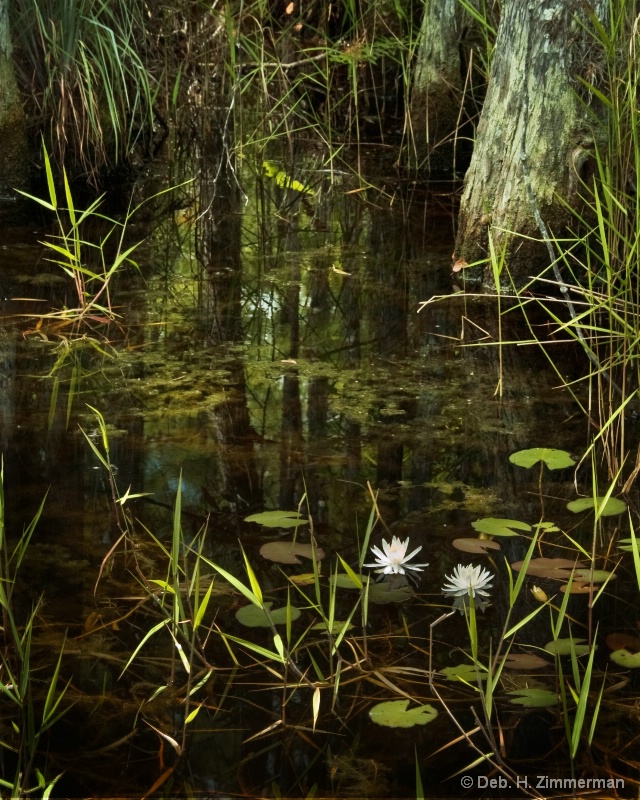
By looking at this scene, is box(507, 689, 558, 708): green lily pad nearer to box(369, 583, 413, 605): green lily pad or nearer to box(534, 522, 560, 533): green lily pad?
box(369, 583, 413, 605): green lily pad

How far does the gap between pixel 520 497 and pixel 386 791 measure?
41.6 inches

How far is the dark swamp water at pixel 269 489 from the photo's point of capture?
1.77 meters

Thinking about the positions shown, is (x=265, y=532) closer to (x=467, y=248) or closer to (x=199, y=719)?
(x=199, y=719)

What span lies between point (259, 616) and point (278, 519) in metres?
0.38

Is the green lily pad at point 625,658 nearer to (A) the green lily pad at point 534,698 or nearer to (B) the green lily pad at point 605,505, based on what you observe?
(A) the green lily pad at point 534,698

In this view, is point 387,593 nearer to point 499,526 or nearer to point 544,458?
point 499,526

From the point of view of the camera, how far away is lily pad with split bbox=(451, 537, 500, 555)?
7.63ft

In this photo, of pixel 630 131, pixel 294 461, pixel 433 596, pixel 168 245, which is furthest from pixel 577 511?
pixel 168 245

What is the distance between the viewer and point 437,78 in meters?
6.02

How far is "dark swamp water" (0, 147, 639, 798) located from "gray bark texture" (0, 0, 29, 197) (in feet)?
1.84

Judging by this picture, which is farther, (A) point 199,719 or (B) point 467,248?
(B) point 467,248

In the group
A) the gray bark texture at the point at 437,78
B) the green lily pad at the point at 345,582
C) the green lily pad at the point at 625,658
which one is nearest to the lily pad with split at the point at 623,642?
the green lily pad at the point at 625,658

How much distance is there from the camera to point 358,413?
3068mm

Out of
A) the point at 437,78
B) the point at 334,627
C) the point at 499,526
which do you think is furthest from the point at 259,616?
the point at 437,78
